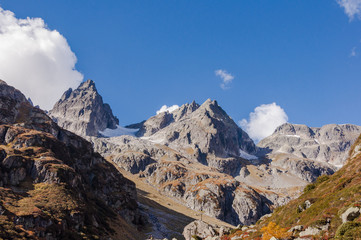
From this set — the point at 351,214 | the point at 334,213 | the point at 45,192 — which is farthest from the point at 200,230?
the point at 351,214

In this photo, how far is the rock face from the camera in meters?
55.2

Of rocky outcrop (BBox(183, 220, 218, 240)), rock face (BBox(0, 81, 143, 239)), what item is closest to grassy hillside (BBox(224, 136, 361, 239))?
rocky outcrop (BBox(183, 220, 218, 240))

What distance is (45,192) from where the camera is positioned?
230 feet

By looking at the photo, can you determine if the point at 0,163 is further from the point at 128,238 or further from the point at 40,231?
the point at 128,238

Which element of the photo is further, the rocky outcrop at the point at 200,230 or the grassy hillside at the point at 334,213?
the rocky outcrop at the point at 200,230

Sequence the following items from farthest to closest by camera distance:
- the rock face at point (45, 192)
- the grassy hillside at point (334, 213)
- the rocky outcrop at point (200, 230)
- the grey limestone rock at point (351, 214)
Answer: the rocky outcrop at point (200, 230)
the rock face at point (45, 192)
the grey limestone rock at point (351, 214)
the grassy hillside at point (334, 213)

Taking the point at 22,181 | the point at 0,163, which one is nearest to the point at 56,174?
the point at 22,181

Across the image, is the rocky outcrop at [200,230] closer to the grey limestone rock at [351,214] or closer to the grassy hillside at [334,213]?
the grassy hillside at [334,213]

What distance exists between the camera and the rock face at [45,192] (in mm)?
55250

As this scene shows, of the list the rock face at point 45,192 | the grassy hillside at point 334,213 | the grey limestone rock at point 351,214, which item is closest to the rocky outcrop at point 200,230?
the rock face at point 45,192

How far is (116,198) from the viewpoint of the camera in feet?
398

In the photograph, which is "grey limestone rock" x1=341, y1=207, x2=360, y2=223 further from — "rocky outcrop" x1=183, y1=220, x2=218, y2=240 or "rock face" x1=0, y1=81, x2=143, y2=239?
"rocky outcrop" x1=183, y1=220, x2=218, y2=240

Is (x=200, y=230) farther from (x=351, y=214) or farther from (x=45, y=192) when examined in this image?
(x=351, y=214)

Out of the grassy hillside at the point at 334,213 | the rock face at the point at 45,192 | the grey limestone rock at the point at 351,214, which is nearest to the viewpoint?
the grassy hillside at the point at 334,213
